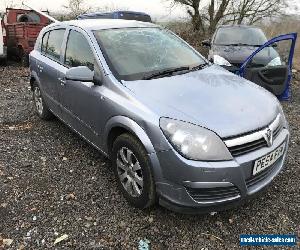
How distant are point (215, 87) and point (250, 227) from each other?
4.47 feet

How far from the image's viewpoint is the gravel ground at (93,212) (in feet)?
10.1

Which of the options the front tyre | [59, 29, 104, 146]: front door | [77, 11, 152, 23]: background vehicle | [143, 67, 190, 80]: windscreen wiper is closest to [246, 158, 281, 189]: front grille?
the front tyre

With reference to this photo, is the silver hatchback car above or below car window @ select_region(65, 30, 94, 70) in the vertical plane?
below

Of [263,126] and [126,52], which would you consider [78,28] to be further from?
[263,126]

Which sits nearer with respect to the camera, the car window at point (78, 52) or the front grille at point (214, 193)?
the front grille at point (214, 193)

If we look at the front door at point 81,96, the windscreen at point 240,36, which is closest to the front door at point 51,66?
the front door at point 81,96

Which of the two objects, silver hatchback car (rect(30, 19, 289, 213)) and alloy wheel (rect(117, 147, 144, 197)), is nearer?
silver hatchback car (rect(30, 19, 289, 213))

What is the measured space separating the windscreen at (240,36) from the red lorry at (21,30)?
576cm

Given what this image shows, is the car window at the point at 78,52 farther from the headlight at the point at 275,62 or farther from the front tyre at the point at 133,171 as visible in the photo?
the headlight at the point at 275,62

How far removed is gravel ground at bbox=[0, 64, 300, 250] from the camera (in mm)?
3068

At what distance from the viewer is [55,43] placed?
4941 mm

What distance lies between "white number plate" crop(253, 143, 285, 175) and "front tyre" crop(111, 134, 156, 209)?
88cm

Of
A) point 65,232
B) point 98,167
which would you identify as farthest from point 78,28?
point 65,232

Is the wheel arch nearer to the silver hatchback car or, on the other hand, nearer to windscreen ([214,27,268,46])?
the silver hatchback car
